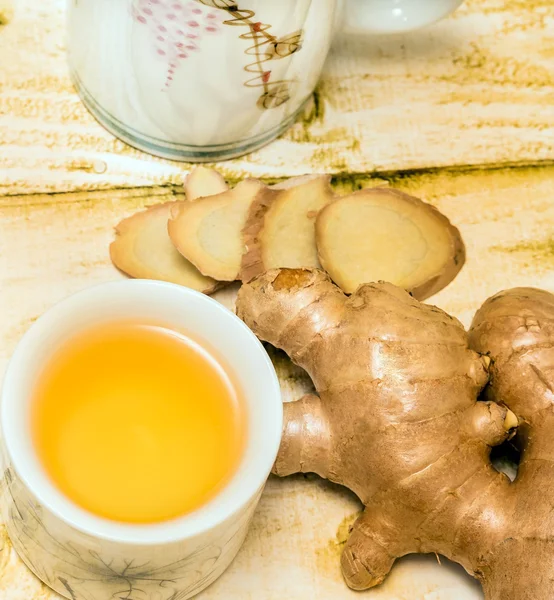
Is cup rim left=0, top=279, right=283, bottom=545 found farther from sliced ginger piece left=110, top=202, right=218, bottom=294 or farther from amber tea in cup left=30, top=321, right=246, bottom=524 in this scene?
sliced ginger piece left=110, top=202, right=218, bottom=294

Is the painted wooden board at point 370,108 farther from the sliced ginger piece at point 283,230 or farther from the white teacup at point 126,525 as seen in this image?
the white teacup at point 126,525

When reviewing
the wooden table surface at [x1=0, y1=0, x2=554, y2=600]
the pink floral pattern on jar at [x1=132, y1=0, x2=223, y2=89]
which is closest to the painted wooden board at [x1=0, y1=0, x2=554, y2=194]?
the wooden table surface at [x1=0, y1=0, x2=554, y2=600]

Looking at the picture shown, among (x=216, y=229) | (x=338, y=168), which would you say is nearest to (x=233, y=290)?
(x=216, y=229)

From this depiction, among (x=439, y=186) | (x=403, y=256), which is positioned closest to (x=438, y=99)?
(x=439, y=186)

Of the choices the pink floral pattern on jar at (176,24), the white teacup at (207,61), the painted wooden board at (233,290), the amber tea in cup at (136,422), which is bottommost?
the painted wooden board at (233,290)

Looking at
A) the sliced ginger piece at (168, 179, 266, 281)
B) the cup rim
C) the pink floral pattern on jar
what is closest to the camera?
the cup rim

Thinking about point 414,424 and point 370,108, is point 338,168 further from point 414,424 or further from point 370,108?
point 414,424

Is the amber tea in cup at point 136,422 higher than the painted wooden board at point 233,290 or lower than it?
higher

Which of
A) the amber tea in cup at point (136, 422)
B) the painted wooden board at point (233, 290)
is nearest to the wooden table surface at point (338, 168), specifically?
the painted wooden board at point (233, 290)
